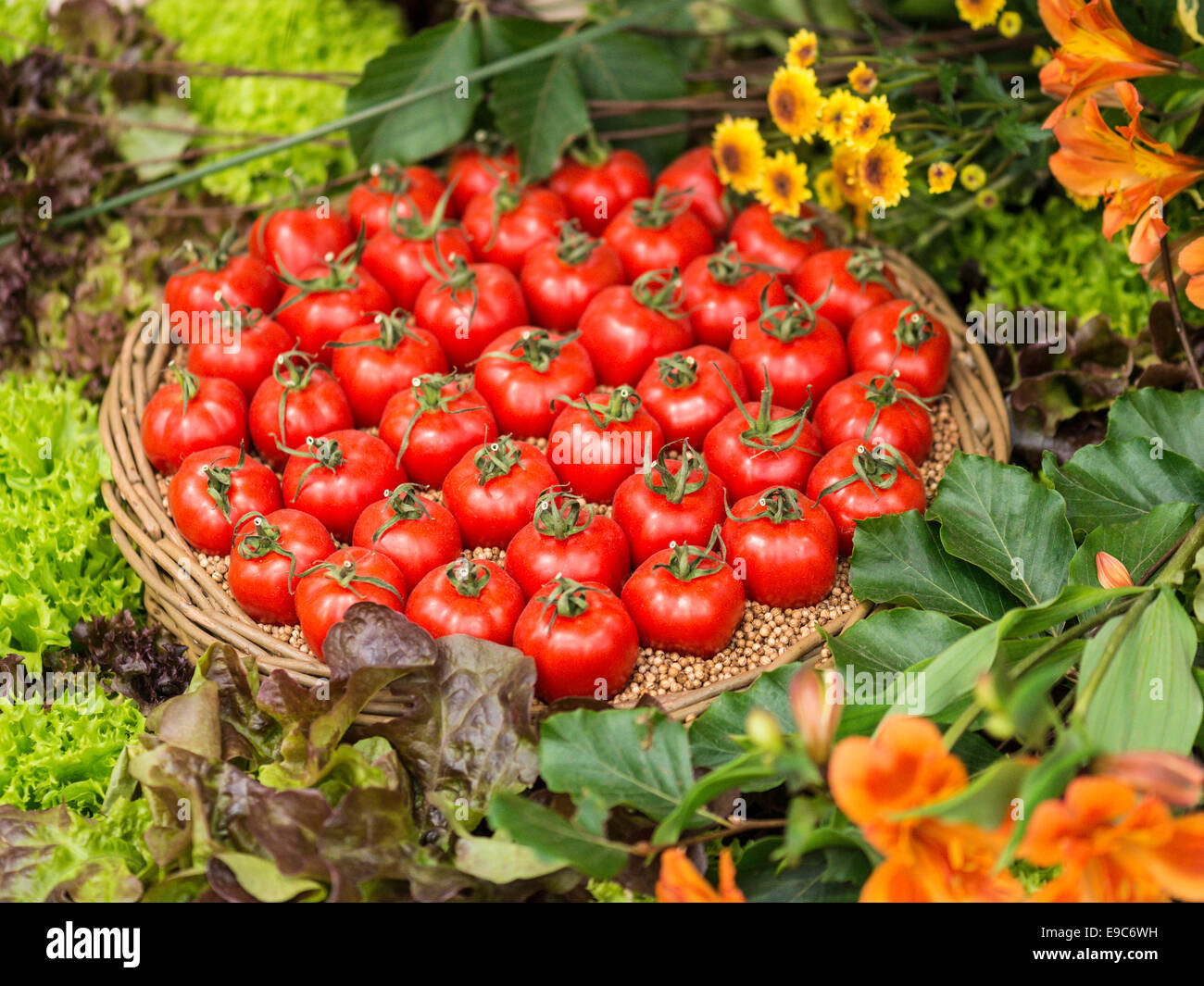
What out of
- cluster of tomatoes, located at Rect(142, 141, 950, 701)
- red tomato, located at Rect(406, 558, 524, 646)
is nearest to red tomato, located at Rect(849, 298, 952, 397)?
cluster of tomatoes, located at Rect(142, 141, 950, 701)

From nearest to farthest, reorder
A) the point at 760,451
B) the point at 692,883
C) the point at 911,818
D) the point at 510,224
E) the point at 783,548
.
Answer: the point at 911,818 < the point at 692,883 < the point at 783,548 < the point at 760,451 < the point at 510,224

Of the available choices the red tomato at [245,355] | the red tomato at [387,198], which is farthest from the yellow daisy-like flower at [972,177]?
the red tomato at [245,355]

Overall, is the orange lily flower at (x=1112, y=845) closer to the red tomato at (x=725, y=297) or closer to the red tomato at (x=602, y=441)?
the red tomato at (x=602, y=441)

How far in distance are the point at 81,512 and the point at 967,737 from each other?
1.34 meters

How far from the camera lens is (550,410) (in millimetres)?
1605

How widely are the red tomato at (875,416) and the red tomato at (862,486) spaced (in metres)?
0.06

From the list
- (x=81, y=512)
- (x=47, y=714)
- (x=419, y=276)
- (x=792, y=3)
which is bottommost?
(x=47, y=714)

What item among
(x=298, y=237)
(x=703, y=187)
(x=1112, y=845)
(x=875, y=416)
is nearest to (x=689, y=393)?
(x=875, y=416)

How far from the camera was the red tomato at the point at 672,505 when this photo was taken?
140 centimetres

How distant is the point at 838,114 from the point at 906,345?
420mm

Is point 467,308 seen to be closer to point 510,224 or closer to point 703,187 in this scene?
point 510,224

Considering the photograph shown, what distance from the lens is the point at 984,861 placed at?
0.80 m
